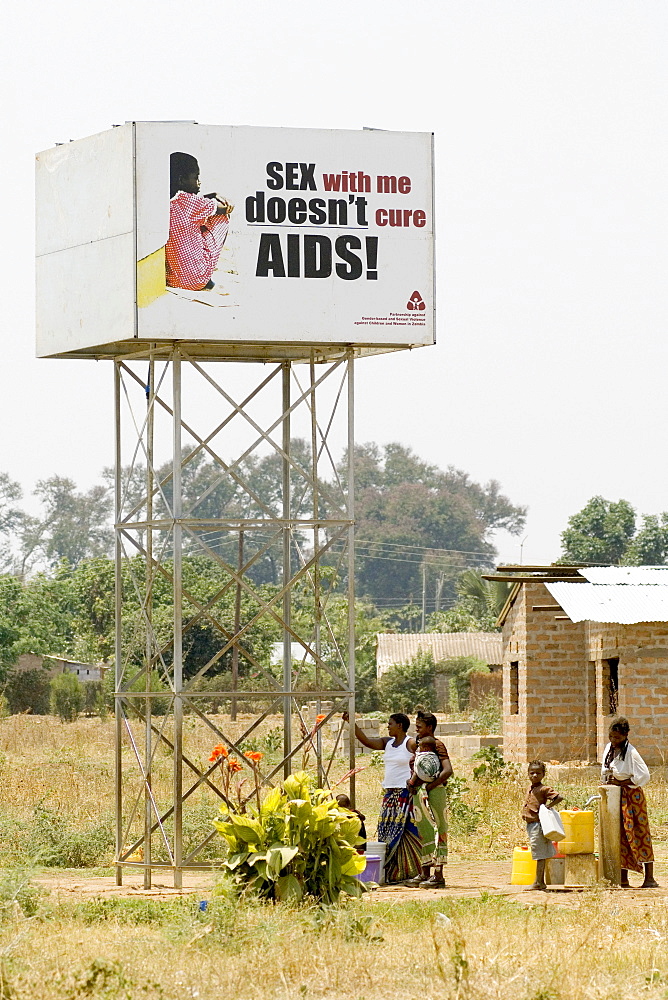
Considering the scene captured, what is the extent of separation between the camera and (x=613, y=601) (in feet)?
78.1

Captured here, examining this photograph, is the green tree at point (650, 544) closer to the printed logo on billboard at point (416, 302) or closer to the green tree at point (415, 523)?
the green tree at point (415, 523)

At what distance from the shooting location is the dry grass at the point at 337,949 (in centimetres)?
902

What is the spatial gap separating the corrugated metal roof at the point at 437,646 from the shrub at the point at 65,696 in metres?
9.54

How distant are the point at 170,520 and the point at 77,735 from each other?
18850 mm

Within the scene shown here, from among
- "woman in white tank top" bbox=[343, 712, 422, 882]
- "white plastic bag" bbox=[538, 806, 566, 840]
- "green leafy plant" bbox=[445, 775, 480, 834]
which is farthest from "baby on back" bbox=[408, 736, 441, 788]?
"green leafy plant" bbox=[445, 775, 480, 834]

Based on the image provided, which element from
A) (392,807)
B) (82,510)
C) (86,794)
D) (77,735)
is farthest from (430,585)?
(392,807)

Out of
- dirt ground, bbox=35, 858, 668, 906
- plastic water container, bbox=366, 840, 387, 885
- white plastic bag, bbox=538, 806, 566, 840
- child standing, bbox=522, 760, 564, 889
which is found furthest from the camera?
plastic water container, bbox=366, 840, 387, 885

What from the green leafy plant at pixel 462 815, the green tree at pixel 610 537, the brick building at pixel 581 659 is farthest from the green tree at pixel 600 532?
the green leafy plant at pixel 462 815

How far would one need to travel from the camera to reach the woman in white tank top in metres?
14.1

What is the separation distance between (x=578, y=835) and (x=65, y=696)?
28386 mm

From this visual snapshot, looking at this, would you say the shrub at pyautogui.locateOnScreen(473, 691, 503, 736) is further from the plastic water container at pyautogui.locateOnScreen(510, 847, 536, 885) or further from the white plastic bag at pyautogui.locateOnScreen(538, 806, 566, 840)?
the white plastic bag at pyautogui.locateOnScreen(538, 806, 566, 840)

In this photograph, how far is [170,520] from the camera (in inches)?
549

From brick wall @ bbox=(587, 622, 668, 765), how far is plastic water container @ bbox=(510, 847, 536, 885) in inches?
356

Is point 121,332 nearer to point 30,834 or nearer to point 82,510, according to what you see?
point 30,834
